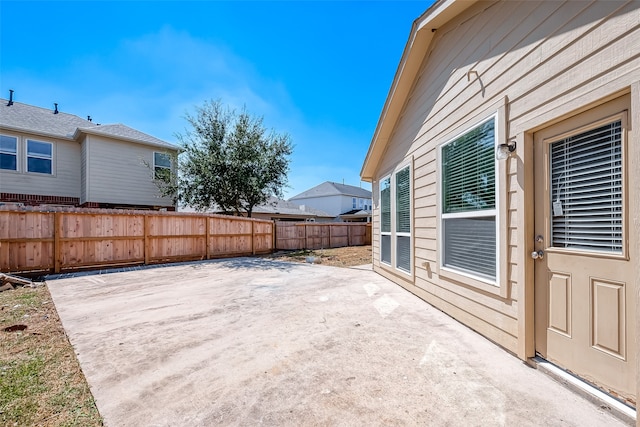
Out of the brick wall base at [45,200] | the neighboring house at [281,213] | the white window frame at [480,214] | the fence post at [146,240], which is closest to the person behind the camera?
the white window frame at [480,214]

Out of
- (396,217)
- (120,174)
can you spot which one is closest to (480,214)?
(396,217)

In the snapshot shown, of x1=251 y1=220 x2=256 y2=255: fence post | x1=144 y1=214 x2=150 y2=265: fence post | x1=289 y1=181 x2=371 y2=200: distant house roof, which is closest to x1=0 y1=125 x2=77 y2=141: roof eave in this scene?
x1=144 y1=214 x2=150 y2=265: fence post

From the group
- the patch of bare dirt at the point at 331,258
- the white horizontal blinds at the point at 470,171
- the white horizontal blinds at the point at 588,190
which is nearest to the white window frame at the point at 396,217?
the white horizontal blinds at the point at 470,171

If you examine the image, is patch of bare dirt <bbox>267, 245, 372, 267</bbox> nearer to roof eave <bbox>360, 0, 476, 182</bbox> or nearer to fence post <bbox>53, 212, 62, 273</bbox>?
roof eave <bbox>360, 0, 476, 182</bbox>

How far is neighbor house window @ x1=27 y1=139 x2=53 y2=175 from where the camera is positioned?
10094 millimetres

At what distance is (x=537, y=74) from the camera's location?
7.91 feet

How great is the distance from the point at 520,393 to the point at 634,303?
0.95 meters

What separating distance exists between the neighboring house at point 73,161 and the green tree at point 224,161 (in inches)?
44.1

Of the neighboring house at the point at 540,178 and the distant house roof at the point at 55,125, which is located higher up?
the distant house roof at the point at 55,125

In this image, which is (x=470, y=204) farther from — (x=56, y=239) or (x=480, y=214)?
(x=56, y=239)

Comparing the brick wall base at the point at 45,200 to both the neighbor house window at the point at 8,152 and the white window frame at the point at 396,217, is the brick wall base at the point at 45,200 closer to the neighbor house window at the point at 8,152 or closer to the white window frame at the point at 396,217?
the neighbor house window at the point at 8,152

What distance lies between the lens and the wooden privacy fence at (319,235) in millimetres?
14094

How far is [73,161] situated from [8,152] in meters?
1.77

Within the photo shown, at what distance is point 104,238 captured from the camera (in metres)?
7.99
